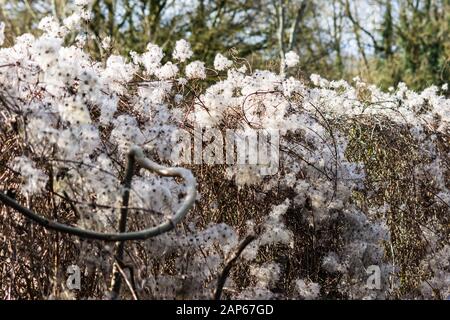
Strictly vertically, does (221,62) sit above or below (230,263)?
above

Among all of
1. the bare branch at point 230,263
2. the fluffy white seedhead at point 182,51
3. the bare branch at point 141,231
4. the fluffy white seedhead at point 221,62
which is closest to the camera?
the bare branch at point 141,231

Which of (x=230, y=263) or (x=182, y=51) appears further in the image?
(x=182, y=51)

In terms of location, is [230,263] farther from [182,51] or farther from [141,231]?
[182,51]

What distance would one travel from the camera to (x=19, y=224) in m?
3.38

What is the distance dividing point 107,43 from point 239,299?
7.95ft

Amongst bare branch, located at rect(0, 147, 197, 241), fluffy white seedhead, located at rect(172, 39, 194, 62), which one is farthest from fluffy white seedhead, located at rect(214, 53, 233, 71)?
bare branch, located at rect(0, 147, 197, 241)

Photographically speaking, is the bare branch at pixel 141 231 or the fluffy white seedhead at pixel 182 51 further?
the fluffy white seedhead at pixel 182 51

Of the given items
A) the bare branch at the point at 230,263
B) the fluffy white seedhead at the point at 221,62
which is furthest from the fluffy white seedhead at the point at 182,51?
the bare branch at the point at 230,263

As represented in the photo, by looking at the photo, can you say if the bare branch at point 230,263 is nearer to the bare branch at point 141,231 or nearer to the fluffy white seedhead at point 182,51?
the bare branch at point 141,231

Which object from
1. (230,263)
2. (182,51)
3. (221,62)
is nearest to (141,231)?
(230,263)

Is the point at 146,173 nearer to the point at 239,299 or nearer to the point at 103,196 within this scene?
the point at 103,196

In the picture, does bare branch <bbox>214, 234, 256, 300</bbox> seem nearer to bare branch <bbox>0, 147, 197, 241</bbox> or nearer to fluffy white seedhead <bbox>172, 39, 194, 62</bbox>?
bare branch <bbox>0, 147, 197, 241</bbox>

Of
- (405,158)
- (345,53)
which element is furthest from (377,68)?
(405,158)

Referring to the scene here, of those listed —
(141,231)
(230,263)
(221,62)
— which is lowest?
(230,263)
